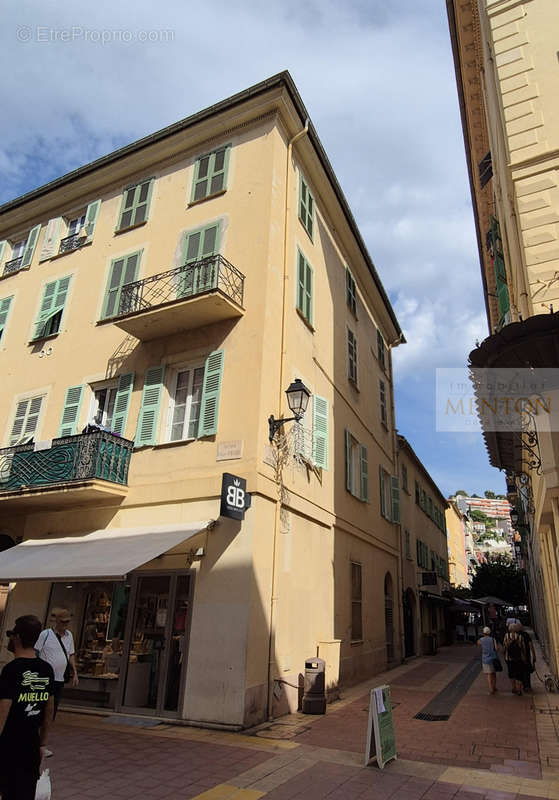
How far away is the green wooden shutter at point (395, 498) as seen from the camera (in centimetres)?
1892

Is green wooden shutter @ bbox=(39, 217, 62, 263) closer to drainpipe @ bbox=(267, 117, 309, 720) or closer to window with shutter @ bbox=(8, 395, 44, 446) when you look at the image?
window with shutter @ bbox=(8, 395, 44, 446)

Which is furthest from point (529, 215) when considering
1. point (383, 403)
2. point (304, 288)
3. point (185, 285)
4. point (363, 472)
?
point (383, 403)

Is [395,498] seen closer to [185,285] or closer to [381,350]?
[381,350]

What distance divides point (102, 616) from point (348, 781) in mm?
6053

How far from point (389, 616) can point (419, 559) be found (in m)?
7.56

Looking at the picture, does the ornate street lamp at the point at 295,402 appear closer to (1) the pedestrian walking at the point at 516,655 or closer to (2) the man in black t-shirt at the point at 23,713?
(2) the man in black t-shirt at the point at 23,713

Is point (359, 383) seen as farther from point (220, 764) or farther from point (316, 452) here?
point (220, 764)

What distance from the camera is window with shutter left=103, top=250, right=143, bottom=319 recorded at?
41.0ft

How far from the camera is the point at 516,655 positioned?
36.9 feet

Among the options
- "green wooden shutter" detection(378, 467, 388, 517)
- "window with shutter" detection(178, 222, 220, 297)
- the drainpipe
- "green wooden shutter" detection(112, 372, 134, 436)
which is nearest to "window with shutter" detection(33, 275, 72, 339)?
"green wooden shutter" detection(112, 372, 134, 436)

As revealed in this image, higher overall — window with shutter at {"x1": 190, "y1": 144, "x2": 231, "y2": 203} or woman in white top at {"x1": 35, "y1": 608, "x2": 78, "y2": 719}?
window with shutter at {"x1": 190, "y1": 144, "x2": 231, "y2": 203}

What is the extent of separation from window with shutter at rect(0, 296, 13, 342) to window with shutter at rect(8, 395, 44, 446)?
279cm

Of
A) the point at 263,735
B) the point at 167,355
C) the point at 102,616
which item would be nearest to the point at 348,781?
the point at 263,735

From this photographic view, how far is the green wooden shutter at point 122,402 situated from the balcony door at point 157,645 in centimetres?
315
